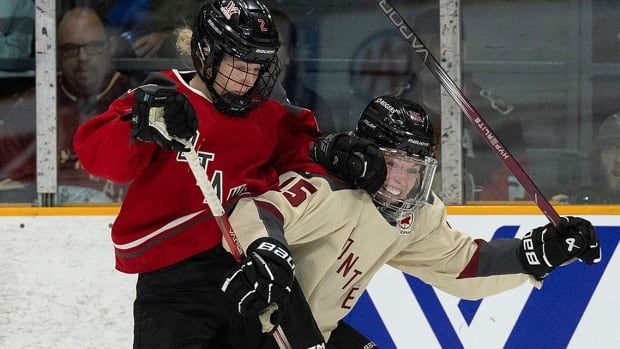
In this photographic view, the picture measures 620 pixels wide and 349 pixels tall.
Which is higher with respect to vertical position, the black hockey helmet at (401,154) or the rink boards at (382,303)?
the black hockey helmet at (401,154)

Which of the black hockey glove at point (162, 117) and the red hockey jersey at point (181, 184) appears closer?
the black hockey glove at point (162, 117)

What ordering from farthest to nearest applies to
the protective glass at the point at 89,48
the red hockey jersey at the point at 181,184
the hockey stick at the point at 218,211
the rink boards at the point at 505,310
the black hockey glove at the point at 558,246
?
the protective glass at the point at 89,48
the rink boards at the point at 505,310
the black hockey glove at the point at 558,246
the red hockey jersey at the point at 181,184
the hockey stick at the point at 218,211

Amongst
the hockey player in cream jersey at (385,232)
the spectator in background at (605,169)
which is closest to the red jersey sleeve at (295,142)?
the hockey player in cream jersey at (385,232)

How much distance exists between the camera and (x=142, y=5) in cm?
355

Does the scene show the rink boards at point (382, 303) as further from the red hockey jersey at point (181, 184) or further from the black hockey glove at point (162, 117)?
the black hockey glove at point (162, 117)

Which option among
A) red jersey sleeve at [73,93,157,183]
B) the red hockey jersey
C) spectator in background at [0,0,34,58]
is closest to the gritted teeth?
the red hockey jersey

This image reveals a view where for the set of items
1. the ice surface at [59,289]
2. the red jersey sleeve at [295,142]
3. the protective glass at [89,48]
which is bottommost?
the ice surface at [59,289]

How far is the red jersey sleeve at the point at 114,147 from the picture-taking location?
2162 mm

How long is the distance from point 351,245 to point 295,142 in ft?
0.84

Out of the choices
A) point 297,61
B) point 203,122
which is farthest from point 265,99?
point 297,61

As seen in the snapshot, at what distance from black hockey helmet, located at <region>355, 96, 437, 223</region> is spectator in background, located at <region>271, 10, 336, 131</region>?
967mm

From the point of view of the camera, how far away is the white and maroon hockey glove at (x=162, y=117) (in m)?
2.07

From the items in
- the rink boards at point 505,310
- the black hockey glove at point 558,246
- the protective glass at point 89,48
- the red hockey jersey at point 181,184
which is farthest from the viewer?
the protective glass at point 89,48

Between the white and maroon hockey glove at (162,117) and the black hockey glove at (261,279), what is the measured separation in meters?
0.25
